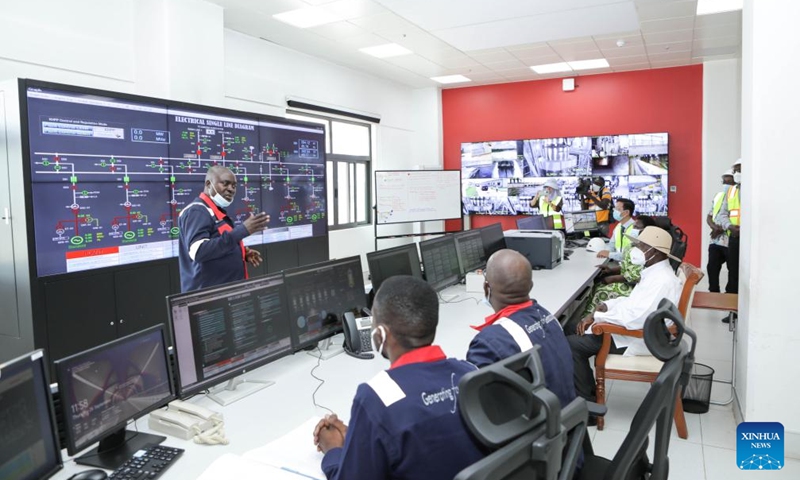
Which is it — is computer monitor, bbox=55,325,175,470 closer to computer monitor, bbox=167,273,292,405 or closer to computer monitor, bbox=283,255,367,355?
computer monitor, bbox=167,273,292,405

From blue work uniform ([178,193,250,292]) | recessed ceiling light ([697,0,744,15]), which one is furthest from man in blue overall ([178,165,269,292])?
recessed ceiling light ([697,0,744,15])

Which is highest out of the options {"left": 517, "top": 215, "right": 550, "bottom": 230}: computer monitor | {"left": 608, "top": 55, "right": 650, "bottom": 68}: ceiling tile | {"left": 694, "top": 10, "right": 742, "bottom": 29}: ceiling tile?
{"left": 608, "top": 55, "right": 650, "bottom": 68}: ceiling tile

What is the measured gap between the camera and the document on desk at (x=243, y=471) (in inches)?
56.0

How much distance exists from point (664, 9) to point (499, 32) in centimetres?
165

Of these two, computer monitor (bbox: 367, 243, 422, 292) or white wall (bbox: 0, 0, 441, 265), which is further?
white wall (bbox: 0, 0, 441, 265)

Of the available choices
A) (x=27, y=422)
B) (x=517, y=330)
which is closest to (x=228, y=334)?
(x=27, y=422)

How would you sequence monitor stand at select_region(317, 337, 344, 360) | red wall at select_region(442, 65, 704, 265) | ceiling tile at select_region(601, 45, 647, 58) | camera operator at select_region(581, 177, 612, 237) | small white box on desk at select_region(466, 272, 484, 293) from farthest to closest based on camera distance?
red wall at select_region(442, 65, 704, 265) < camera operator at select_region(581, 177, 612, 237) < ceiling tile at select_region(601, 45, 647, 58) < small white box on desk at select_region(466, 272, 484, 293) < monitor stand at select_region(317, 337, 344, 360)

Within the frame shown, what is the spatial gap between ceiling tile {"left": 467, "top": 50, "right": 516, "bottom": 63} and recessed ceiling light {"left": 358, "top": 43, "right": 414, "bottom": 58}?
2.89 feet

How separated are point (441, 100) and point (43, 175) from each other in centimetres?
723

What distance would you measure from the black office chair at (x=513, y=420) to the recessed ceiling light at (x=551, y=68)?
7685 mm

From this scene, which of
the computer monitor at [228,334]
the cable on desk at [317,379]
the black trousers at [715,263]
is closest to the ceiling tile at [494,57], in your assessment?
the black trousers at [715,263]

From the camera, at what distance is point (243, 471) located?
4.73 feet

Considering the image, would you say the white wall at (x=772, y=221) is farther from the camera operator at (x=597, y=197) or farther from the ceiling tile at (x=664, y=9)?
the camera operator at (x=597, y=197)

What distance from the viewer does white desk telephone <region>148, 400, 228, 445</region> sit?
1696mm
